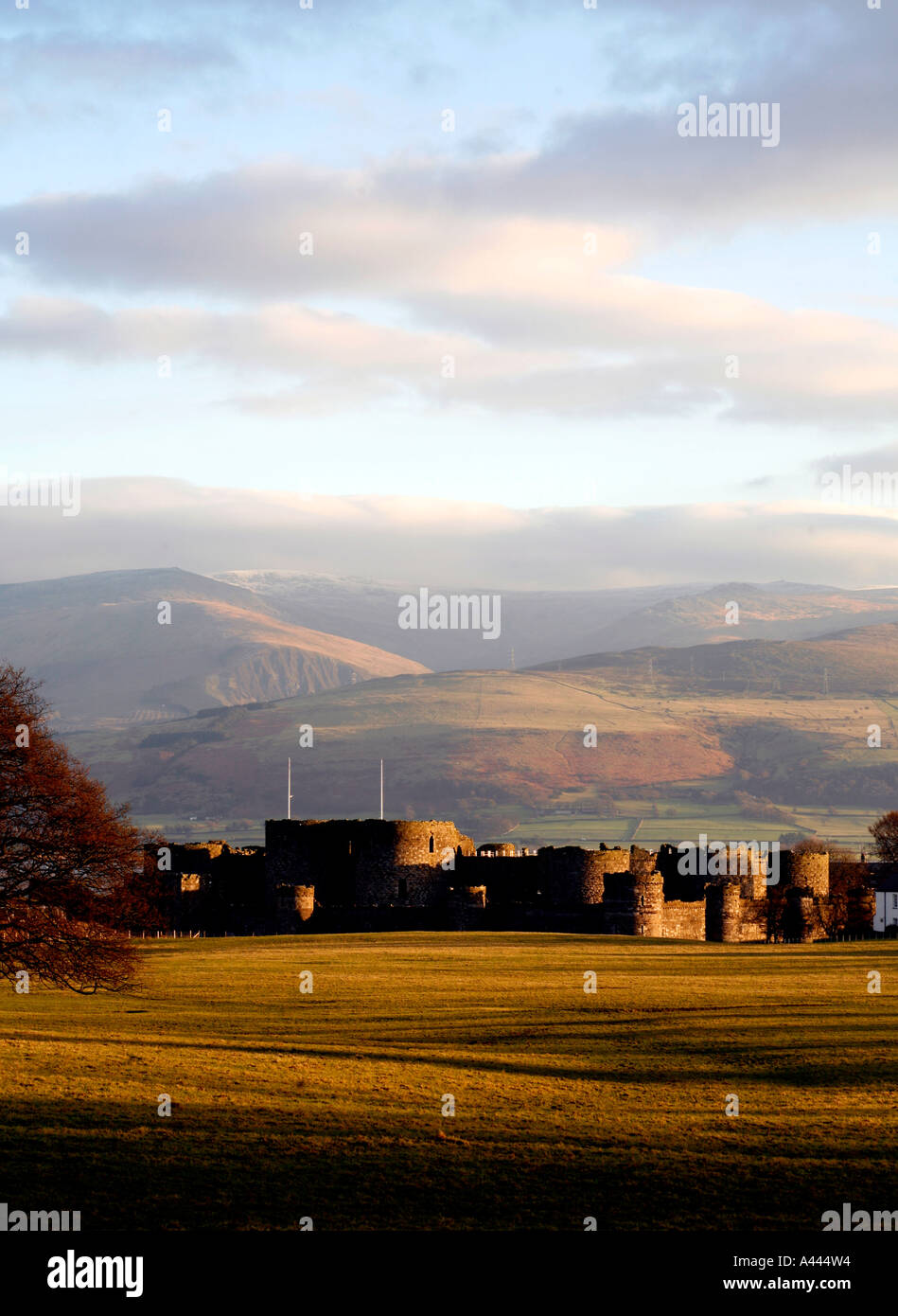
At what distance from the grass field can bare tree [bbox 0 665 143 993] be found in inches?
77.4

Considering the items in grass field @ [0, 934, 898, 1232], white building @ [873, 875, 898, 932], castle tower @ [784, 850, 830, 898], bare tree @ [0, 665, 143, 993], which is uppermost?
bare tree @ [0, 665, 143, 993]

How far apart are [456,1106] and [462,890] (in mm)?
58483

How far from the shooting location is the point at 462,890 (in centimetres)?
8419

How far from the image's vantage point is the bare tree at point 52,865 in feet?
111

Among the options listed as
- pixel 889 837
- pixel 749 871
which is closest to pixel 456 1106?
→ pixel 749 871

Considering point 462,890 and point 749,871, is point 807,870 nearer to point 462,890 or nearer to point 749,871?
point 749,871

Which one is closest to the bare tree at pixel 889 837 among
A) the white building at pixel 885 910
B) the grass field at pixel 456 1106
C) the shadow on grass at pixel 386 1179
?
the white building at pixel 885 910

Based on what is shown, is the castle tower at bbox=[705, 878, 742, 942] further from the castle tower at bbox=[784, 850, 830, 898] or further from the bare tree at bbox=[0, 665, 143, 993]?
the bare tree at bbox=[0, 665, 143, 993]

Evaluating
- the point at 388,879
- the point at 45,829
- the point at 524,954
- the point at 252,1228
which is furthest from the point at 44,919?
the point at 388,879

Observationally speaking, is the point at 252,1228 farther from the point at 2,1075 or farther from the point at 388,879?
the point at 388,879

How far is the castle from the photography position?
271 feet

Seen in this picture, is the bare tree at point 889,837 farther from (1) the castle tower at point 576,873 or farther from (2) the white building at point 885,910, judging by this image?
(1) the castle tower at point 576,873

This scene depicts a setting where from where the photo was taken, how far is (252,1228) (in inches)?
740

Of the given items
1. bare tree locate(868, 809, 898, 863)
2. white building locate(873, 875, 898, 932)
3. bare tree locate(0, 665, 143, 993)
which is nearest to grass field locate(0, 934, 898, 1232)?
bare tree locate(0, 665, 143, 993)
